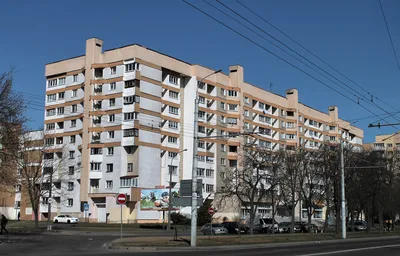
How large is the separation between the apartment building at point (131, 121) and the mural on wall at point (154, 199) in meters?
2.06

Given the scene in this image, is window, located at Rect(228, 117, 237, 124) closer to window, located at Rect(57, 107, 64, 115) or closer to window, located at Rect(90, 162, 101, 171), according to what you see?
window, located at Rect(90, 162, 101, 171)

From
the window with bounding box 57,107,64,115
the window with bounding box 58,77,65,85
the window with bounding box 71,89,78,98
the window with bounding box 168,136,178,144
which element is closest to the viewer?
the window with bounding box 168,136,178,144

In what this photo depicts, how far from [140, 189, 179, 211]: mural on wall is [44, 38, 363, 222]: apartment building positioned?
81.0 inches

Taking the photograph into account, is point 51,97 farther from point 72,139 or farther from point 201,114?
point 201,114

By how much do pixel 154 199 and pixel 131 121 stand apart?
12.2 m

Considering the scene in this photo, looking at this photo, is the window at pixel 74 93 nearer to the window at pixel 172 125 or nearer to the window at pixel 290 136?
the window at pixel 172 125

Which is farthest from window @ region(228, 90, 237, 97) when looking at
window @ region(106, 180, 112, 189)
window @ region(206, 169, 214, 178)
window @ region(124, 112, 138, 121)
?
window @ region(106, 180, 112, 189)

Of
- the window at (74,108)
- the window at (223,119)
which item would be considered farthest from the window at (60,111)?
the window at (223,119)

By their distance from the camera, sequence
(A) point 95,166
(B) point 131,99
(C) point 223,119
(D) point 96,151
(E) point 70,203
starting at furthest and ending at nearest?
(C) point 223,119 → (E) point 70,203 → (D) point 96,151 → (A) point 95,166 → (B) point 131,99

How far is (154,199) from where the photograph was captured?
68.4 meters

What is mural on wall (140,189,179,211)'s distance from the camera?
222 ft

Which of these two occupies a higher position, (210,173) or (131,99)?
(131,99)

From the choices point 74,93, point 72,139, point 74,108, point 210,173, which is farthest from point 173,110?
point 72,139

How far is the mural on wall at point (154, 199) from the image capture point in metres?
67.6
